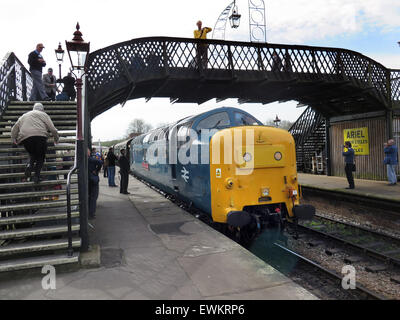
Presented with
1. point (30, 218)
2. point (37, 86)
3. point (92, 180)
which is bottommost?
point (30, 218)

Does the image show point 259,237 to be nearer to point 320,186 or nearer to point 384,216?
point 384,216

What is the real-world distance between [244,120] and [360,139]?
10.5 metres

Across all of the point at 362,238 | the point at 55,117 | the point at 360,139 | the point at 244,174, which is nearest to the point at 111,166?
the point at 55,117

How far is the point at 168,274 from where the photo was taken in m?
4.21

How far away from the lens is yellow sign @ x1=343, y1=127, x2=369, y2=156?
1442 cm

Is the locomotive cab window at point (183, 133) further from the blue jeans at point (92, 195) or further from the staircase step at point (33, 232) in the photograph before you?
the staircase step at point (33, 232)

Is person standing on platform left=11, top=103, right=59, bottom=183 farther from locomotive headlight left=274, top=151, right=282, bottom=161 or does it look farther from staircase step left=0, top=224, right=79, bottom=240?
locomotive headlight left=274, top=151, right=282, bottom=161

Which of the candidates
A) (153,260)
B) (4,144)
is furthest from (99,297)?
(4,144)

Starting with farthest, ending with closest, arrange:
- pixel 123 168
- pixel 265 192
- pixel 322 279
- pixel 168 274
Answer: pixel 123 168 → pixel 265 192 → pixel 322 279 → pixel 168 274

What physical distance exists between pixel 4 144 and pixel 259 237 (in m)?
5.85

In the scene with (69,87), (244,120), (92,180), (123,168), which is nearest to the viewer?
(244,120)

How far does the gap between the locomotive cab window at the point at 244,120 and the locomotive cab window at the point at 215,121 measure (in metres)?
0.23

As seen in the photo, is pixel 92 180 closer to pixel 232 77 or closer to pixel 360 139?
pixel 232 77

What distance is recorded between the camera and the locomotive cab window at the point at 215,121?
679 centimetres
